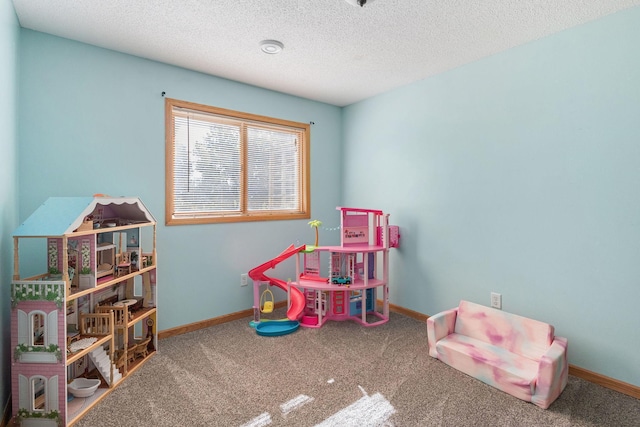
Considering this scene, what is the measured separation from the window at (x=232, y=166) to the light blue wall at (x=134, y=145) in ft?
0.31

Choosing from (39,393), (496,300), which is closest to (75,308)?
(39,393)

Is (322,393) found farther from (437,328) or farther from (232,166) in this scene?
(232,166)

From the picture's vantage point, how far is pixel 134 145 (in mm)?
2688

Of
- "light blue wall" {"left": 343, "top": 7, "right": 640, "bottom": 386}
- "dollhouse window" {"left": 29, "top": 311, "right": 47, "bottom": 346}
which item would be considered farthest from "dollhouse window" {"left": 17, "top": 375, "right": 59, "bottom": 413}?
"light blue wall" {"left": 343, "top": 7, "right": 640, "bottom": 386}

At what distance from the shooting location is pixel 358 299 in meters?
3.25

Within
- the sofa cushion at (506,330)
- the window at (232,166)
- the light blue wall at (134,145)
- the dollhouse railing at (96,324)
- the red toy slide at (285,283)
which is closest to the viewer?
the dollhouse railing at (96,324)

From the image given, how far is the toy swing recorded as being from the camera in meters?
3.37

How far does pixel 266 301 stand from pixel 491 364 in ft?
7.32

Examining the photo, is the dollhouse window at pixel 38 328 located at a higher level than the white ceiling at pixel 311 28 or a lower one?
lower

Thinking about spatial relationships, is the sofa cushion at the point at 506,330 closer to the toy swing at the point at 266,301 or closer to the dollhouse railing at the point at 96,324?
the toy swing at the point at 266,301

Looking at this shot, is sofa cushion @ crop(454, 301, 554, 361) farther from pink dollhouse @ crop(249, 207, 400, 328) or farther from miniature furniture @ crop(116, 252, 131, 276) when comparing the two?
miniature furniture @ crop(116, 252, 131, 276)

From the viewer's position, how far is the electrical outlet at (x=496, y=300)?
2.65 meters

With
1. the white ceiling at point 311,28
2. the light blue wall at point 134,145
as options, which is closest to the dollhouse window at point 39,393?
the light blue wall at point 134,145

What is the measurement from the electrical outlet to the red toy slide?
67.0 inches
